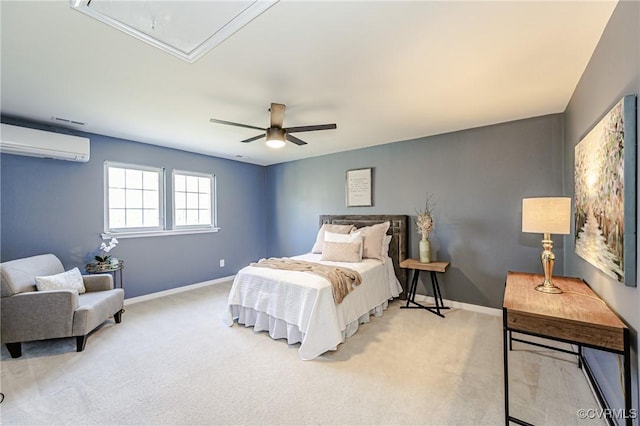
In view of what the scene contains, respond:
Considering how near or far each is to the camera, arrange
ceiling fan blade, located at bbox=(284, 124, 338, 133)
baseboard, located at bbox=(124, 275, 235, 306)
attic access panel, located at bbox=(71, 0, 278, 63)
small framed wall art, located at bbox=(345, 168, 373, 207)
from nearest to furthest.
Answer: attic access panel, located at bbox=(71, 0, 278, 63)
ceiling fan blade, located at bbox=(284, 124, 338, 133)
baseboard, located at bbox=(124, 275, 235, 306)
small framed wall art, located at bbox=(345, 168, 373, 207)

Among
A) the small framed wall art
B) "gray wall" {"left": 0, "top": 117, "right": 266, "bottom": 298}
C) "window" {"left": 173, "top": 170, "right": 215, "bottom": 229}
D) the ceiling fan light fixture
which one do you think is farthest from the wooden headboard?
"window" {"left": 173, "top": 170, "right": 215, "bottom": 229}

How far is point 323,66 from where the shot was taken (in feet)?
6.67

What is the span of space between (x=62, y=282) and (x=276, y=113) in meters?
2.79

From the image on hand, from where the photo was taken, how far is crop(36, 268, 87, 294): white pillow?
2.66 meters

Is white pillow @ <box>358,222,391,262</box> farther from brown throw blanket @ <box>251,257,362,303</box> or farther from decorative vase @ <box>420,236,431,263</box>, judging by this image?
brown throw blanket @ <box>251,257,362,303</box>

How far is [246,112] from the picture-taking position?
2.92m

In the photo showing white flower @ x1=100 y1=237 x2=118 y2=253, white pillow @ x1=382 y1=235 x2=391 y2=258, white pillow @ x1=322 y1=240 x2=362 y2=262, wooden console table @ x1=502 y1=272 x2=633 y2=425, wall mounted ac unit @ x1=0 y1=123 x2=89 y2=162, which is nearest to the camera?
wooden console table @ x1=502 y1=272 x2=633 y2=425

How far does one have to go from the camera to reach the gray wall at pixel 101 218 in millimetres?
3121

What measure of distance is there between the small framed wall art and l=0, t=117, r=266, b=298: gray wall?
2.21 meters

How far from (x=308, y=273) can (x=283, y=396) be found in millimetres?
1146

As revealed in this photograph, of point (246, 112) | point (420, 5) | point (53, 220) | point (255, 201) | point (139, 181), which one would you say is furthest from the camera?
point (255, 201)

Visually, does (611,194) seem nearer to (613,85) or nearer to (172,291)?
(613,85)

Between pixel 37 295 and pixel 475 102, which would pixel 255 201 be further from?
pixel 475 102

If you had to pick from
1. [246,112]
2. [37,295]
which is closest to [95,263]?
[37,295]
